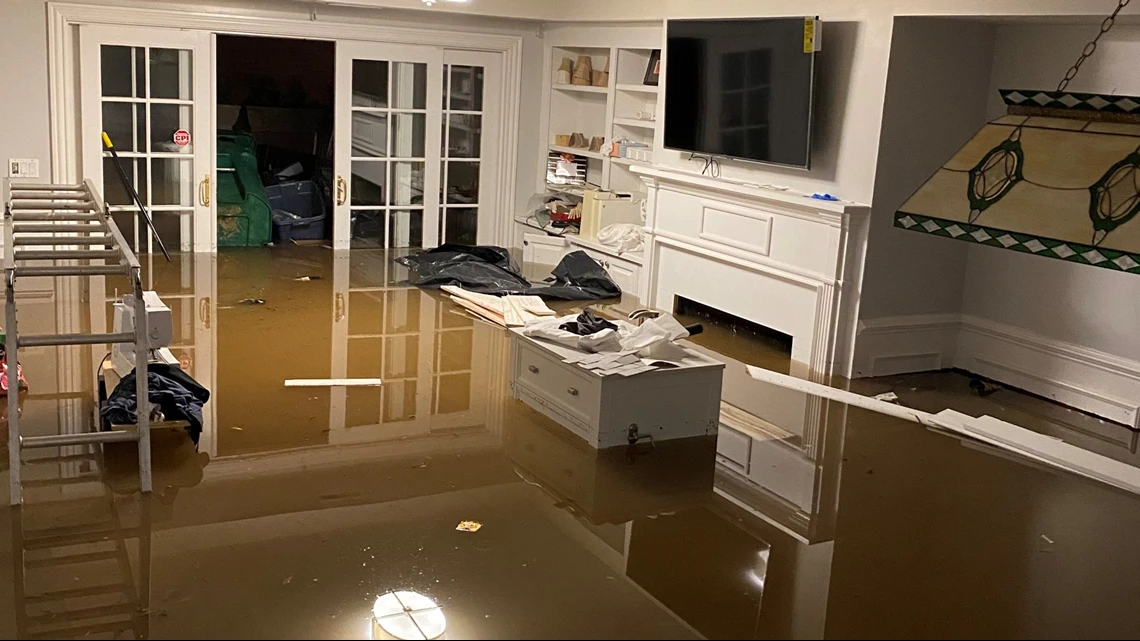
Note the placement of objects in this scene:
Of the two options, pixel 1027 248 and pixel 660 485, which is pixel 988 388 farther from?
pixel 660 485

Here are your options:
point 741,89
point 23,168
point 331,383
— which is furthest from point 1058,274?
point 23,168

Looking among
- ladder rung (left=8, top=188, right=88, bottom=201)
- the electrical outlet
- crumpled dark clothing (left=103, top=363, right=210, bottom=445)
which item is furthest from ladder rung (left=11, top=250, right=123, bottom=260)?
the electrical outlet

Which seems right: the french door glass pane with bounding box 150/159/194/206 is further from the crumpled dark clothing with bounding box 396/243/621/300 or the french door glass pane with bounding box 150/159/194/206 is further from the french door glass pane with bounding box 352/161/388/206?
the crumpled dark clothing with bounding box 396/243/621/300

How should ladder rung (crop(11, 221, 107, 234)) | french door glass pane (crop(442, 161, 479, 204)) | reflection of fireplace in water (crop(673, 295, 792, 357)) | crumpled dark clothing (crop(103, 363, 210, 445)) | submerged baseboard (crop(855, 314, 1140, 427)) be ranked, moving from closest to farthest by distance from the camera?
ladder rung (crop(11, 221, 107, 234)) < crumpled dark clothing (crop(103, 363, 210, 445)) < submerged baseboard (crop(855, 314, 1140, 427)) < reflection of fireplace in water (crop(673, 295, 792, 357)) < french door glass pane (crop(442, 161, 479, 204))

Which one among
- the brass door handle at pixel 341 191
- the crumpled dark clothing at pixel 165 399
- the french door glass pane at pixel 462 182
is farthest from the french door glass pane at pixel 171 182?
the crumpled dark clothing at pixel 165 399

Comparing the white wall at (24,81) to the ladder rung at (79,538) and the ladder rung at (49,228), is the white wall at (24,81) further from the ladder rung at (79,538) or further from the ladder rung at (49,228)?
the ladder rung at (79,538)

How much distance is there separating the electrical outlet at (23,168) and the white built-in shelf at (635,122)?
13.9 feet

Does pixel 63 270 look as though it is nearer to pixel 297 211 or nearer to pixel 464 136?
pixel 464 136

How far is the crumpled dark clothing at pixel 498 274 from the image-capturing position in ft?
25.2

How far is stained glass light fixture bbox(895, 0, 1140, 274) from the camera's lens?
3973 mm

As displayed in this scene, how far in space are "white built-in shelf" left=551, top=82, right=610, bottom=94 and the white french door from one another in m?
2.79

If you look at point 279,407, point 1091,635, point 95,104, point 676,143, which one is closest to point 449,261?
point 676,143

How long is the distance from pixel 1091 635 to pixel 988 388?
2885 millimetres

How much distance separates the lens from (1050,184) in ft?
13.7
